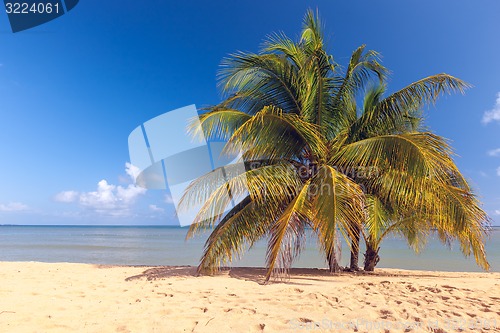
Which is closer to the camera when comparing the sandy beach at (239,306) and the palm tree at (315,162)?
the sandy beach at (239,306)

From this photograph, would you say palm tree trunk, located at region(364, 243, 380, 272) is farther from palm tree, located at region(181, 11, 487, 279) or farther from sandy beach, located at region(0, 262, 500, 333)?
sandy beach, located at region(0, 262, 500, 333)

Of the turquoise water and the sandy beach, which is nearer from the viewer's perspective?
the sandy beach

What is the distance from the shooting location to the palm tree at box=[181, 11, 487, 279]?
640 cm

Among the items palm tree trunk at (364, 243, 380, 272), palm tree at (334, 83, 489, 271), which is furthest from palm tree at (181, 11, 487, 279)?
palm tree trunk at (364, 243, 380, 272)

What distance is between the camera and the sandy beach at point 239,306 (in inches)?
147

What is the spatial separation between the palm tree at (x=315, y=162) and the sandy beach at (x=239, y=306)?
107 cm

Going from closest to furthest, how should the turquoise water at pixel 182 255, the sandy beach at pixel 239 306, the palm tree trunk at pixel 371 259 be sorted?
the sandy beach at pixel 239 306 < the palm tree trunk at pixel 371 259 < the turquoise water at pixel 182 255

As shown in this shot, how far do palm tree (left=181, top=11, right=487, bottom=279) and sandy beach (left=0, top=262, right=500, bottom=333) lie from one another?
107 cm

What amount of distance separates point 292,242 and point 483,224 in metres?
3.94

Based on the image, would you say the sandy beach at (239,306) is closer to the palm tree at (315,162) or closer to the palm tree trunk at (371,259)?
the palm tree at (315,162)

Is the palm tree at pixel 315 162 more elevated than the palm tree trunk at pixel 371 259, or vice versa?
the palm tree at pixel 315 162

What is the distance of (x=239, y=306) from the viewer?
4.47m

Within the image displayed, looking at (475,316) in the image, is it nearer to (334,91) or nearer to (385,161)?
(385,161)

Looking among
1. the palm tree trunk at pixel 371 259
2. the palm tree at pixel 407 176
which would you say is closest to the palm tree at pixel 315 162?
the palm tree at pixel 407 176
